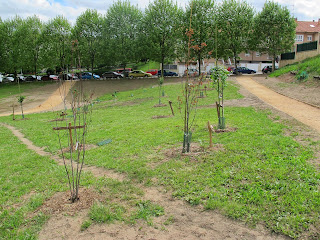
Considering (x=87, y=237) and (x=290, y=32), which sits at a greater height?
(x=290, y=32)

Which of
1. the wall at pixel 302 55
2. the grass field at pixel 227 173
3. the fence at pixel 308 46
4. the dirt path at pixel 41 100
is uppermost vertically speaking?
the fence at pixel 308 46

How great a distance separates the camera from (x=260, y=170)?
5.32m

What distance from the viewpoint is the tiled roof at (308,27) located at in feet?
168

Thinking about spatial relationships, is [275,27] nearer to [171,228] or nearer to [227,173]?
[227,173]

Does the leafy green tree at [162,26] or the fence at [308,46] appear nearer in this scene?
the fence at [308,46]

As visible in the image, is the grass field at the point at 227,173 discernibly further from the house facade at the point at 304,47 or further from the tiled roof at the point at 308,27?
the tiled roof at the point at 308,27

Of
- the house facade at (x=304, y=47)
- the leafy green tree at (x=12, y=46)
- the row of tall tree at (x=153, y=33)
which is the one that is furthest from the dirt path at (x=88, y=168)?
the leafy green tree at (x=12, y=46)

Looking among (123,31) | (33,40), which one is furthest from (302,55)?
(33,40)

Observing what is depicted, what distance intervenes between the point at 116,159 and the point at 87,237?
310 centimetres

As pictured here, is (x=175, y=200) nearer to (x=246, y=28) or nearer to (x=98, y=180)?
(x=98, y=180)

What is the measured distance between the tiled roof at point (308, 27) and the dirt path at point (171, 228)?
5657cm

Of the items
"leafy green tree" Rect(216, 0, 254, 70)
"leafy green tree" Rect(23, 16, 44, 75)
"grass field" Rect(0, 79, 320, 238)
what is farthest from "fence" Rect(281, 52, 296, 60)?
"leafy green tree" Rect(23, 16, 44, 75)

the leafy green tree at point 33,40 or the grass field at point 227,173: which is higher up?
the leafy green tree at point 33,40

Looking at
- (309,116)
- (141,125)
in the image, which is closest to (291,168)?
(309,116)
